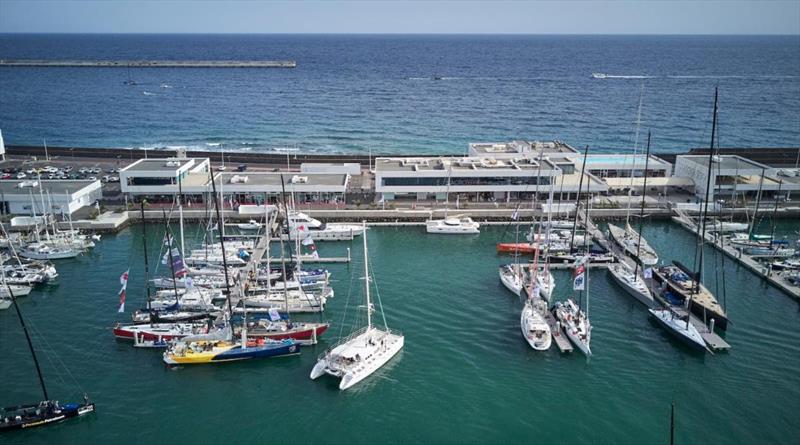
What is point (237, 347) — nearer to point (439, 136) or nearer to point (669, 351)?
point (669, 351)

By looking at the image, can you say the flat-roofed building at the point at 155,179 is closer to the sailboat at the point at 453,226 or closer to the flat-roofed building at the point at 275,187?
the flat-roofed building at the point at 275,187

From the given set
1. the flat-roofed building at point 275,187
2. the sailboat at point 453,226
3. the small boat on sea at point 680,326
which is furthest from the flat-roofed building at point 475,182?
the small boat on sea at point 680,326

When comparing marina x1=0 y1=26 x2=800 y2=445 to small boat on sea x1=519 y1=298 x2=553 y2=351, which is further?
small boat on sea x1=519 y1=298 x2=553 y2=351

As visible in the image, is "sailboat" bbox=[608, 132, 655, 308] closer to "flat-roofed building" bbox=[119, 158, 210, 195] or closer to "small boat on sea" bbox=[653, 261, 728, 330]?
"small boat on sea" bbox=[653, 261, 728, 330]

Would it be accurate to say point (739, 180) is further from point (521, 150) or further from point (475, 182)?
point (475, 182)

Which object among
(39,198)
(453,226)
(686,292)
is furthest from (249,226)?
(686,292)

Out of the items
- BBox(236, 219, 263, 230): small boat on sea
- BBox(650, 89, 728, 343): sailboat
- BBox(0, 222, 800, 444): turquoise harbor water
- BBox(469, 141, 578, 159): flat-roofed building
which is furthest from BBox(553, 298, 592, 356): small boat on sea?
BBox(469, 141, 578, 159): flat-roofed building

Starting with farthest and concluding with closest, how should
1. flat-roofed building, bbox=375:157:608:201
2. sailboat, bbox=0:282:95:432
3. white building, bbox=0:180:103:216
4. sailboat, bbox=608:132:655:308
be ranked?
1. flat-roofed building, bbox=375:157:608:201
2. white building, bbox=0:180:103:216
3. sailboat, bbox=608:132:655:308
4. sailboat, bbox=0:282:95:432
